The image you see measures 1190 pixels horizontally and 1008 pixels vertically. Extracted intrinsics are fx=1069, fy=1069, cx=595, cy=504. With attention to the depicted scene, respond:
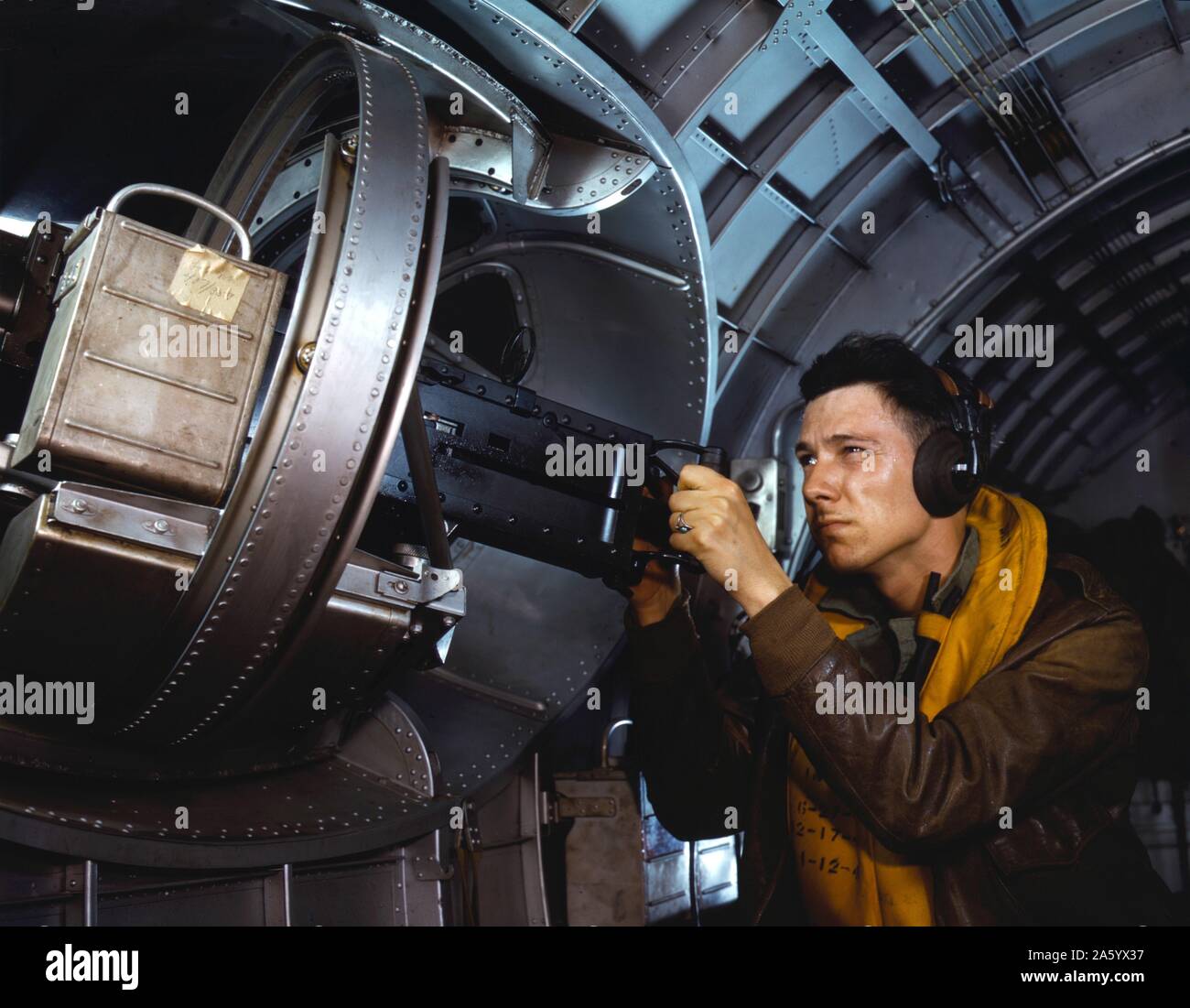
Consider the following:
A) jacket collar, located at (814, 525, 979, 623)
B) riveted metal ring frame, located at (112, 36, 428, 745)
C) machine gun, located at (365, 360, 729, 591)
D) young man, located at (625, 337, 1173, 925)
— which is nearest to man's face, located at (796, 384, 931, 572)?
young man, located at (625, 337, 1173, 925)

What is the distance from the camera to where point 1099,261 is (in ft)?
14.3

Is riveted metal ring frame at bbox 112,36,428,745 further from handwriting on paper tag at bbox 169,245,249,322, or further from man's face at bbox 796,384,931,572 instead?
man's face at bbox 796,384,931,572

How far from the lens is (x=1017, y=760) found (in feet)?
7.01

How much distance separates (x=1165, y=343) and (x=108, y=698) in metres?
4.93

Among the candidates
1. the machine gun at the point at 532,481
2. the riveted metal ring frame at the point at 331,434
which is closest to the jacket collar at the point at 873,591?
the machine gun at the point at 532,481

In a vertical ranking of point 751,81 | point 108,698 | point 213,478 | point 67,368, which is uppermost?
point 751,81

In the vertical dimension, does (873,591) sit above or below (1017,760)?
above

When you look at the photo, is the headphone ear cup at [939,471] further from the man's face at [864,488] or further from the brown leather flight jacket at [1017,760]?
the brown leather flight jacket at [1017,760]

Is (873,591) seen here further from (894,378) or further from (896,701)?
(894,378)

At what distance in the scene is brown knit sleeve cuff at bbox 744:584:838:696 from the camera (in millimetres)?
2164

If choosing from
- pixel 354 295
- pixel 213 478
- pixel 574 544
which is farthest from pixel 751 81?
pixel 213 478

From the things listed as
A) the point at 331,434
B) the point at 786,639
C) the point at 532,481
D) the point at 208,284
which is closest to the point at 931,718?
the point at 786,639

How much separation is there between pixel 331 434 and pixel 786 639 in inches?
39.0
